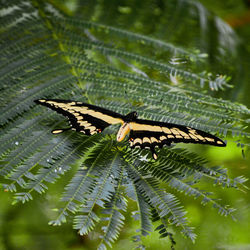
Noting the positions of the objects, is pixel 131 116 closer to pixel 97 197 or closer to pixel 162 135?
pixel 162 135

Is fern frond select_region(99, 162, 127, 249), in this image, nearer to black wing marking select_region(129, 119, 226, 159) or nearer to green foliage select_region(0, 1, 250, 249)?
green foliage select_region(0, 1, 250, 249)

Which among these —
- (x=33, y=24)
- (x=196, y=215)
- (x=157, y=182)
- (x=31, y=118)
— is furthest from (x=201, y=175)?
(x=33, y=24)

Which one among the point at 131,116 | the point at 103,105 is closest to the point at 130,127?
the point at 131,116

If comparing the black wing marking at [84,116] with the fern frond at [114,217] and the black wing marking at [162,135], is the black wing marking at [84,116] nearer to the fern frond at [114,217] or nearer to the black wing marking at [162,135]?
the black wing marking at [162,135]

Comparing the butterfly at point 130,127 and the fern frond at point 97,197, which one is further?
the butterfly at point 130,127

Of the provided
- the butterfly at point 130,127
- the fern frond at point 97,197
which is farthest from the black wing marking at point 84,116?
the fern frond at point 97,197

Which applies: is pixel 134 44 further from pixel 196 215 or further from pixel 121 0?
pixel 196 215
